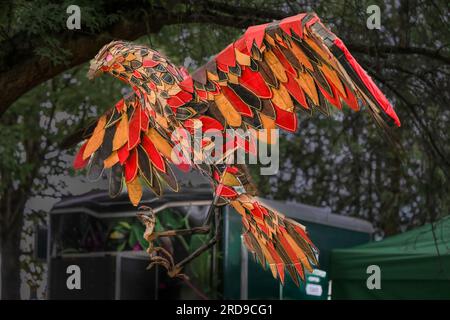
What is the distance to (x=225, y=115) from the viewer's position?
4688 millimetres

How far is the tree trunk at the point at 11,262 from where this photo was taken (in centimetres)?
1125

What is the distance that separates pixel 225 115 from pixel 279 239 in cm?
74

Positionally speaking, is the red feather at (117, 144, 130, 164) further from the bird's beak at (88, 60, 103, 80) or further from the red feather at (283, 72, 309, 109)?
the red feather at (283, 72, 309, 109)

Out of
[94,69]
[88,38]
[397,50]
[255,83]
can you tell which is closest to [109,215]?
[88,38]

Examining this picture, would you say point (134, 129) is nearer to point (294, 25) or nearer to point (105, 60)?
point (105, 60)

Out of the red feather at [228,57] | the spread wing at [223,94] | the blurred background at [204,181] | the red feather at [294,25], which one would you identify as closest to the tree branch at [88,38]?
the blurred background at [204,181]

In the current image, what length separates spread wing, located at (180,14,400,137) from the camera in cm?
403

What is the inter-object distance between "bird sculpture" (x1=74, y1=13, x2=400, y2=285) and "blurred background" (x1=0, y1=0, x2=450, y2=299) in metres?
1.49

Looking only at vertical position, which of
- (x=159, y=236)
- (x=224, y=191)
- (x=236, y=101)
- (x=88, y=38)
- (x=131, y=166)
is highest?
(x=88, y=38)

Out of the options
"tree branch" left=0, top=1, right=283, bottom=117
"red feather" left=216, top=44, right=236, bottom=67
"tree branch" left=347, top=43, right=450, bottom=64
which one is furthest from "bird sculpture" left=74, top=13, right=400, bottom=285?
"tree branch" left=347, top=43, right=450, bottom=64

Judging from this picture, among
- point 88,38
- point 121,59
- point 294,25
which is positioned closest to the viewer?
point 294,25

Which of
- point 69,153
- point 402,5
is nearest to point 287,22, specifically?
point 402,5
